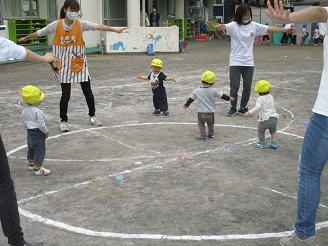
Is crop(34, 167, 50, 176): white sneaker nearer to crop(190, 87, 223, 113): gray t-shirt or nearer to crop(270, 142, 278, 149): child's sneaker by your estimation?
crop(190, 87, 223, 113): gray t-shirt

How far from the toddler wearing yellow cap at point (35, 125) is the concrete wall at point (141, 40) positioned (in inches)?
658

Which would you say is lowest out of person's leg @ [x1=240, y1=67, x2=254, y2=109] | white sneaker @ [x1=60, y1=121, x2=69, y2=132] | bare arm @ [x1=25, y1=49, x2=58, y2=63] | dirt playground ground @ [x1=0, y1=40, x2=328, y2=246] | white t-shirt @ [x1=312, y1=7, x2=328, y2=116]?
dirt playground ground @ [x1=0, y1=40, x2=328, y2=246]

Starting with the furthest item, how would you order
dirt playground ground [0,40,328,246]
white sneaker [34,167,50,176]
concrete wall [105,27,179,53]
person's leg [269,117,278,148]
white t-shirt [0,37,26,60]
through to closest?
concrete wall [105,27,179,53], person's leg [269,117,278,148], white sneaker [34,167,50,176], dirt playground ground [0,40,328,246], white t-shirt [0,37,26,60]

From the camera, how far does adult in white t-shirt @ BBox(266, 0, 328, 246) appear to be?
343 centimetres

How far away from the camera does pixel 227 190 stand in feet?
16.9

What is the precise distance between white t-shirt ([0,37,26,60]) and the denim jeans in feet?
7.65

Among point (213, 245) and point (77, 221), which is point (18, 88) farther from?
point (213, 245)

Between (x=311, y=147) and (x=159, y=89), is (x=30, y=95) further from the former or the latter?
(x=159, y=89)

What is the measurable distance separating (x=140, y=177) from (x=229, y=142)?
78.3 inches

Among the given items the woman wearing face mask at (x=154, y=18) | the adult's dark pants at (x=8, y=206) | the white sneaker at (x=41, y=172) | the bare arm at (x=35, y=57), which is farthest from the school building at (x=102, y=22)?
the adult's dark pants at (x=8, y=206)

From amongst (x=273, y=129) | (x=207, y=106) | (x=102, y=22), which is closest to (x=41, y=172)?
(x=207, y=106)

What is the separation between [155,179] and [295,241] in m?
2.08

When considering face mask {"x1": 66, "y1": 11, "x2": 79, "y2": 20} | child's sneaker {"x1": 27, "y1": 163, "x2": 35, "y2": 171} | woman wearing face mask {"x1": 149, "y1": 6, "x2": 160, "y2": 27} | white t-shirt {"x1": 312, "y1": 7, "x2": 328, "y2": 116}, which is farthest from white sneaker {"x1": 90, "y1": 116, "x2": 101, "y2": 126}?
woman wearing face mask {"x1": 149, "y1": 6, "x2": 160, "y2": 27}

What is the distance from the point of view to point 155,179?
18.0ft
